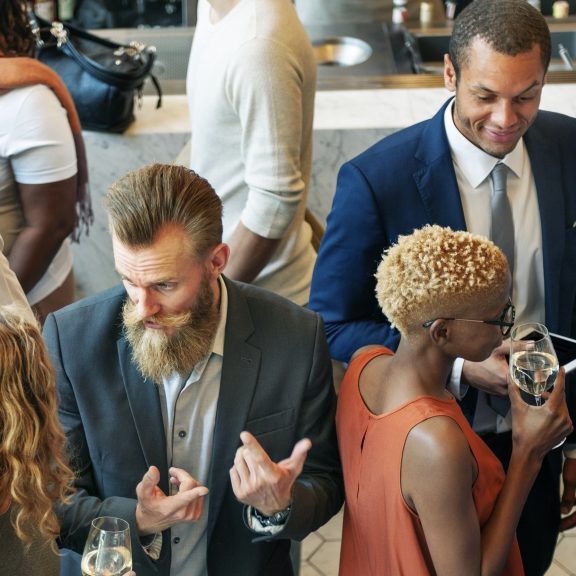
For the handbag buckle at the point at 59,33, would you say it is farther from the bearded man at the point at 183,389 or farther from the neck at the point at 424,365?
the neck at the point at 424,365

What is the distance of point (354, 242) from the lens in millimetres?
2256

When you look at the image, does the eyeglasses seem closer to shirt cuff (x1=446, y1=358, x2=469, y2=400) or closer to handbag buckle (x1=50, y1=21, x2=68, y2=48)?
shirt cuff (x1=446, y1=358, x2=469, y2=400)

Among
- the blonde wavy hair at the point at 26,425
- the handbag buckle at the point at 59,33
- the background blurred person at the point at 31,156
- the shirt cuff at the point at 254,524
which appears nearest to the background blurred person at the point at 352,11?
the handbag buckle at the point at 59,33

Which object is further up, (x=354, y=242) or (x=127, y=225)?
(x=127, y=225)

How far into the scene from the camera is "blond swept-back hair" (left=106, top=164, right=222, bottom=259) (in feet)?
6.16

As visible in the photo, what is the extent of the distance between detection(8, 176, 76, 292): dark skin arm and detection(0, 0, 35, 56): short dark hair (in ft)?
1.29

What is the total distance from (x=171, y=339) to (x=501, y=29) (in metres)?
0.97

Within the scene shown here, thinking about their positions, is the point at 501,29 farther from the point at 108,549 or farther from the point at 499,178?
the point at 108,549

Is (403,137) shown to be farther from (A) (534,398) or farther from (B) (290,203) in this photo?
(A) (534,398)

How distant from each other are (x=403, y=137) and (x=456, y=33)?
0.26 meters

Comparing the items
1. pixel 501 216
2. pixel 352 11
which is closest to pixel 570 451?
pixel 501 216

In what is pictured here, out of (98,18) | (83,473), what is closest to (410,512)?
(83,473)

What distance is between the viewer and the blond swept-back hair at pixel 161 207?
1.88 meters

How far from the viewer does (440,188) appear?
225cm
